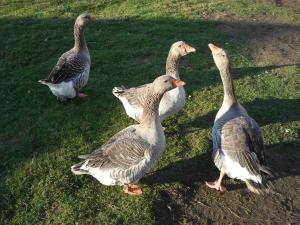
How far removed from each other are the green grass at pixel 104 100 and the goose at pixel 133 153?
32 cm

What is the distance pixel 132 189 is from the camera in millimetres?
5262

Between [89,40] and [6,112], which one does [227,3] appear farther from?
[6,112]

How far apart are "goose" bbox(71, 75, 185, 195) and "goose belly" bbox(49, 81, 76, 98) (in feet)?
6.38

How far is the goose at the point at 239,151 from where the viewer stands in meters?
4.90

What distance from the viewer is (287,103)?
23.8ft

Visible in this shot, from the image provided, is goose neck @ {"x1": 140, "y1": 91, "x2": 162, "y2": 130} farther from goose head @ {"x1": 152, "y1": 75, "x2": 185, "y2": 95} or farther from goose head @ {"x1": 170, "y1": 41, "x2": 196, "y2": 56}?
goose head @ {"x1": 170, "y1": 41, "x2": 196, "y2": 56}

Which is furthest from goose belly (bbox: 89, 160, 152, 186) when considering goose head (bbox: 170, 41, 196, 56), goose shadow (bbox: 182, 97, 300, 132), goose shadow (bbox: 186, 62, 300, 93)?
goose shadow (bbox: 186, 62, 300, 93)

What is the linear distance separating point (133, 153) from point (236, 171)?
49.7 inches

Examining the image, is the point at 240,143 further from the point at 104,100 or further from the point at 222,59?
the point at 104,100

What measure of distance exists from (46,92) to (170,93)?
2582 millimetres

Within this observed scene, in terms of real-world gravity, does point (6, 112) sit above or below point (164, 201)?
above

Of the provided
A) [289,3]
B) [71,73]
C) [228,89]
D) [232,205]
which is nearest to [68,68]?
[71,73]

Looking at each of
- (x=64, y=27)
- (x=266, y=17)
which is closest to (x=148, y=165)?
(x=64, y=27)

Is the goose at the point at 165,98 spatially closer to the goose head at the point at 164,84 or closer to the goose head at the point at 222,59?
the goose head at the point at 222,59
